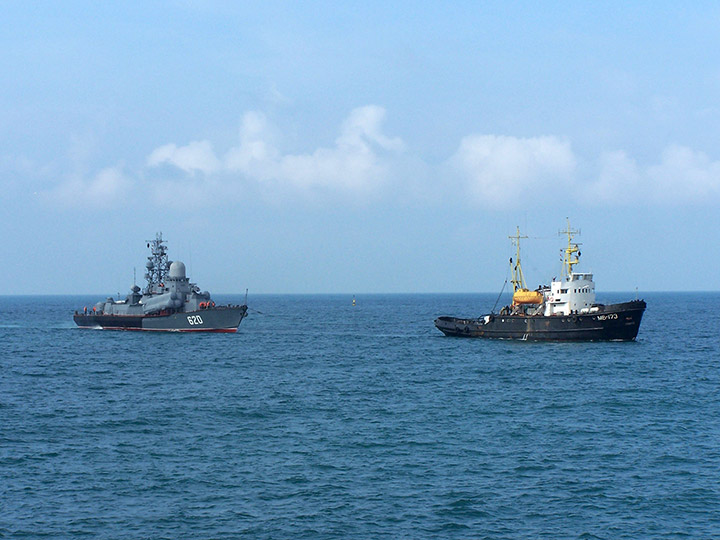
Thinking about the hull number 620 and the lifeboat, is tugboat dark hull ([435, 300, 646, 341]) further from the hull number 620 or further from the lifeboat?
the hull number 620

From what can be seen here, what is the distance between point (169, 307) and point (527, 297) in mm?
47169

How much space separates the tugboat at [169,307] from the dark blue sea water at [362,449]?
2885cm

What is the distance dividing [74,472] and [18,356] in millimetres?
51236

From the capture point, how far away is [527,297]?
8894 cm

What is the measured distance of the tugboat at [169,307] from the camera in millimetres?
96875

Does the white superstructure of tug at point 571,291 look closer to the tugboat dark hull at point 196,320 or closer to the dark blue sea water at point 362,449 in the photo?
the dark blue sea water at point 362,449

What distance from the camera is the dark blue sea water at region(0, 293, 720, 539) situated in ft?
82.8

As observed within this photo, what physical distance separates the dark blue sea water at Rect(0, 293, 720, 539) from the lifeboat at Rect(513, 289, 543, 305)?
20239 mm

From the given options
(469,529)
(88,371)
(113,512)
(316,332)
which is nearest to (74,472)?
(113,512)

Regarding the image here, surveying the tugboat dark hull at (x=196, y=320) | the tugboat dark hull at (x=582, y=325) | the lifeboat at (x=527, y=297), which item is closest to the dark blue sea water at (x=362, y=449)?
the tugboat dark hull at (x=582, y=325)

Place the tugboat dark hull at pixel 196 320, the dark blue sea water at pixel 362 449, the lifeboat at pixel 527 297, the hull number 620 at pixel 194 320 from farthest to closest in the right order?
the tugboat dark hull at pixel 196 320 < the hull number 620 at pixel 194 320 < the lifeboat at pixel 527 297 < the dark blue sea water at pixel 362 449

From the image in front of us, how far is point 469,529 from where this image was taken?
2448 cm

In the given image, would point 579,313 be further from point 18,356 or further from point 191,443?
point 18,356

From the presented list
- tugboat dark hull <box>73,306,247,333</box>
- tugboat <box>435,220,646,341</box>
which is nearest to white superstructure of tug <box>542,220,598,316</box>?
tugboat <box>435,220,646,341</box>
